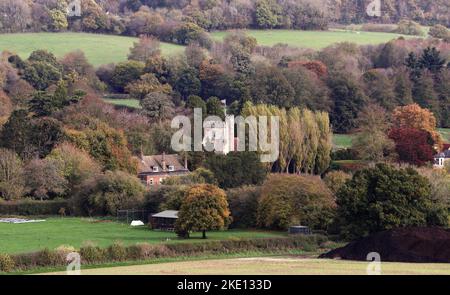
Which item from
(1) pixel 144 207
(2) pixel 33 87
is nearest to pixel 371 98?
(2) pixel 33 87

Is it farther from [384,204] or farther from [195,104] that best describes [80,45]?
[384,204]

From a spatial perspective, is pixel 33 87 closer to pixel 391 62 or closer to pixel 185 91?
pixel 185 91

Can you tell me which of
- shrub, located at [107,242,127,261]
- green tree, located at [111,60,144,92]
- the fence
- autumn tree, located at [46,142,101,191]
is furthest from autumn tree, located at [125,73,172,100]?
shrub, located at [107,242,127,261]

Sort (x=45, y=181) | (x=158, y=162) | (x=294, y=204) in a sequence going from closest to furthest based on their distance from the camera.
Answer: (x=294, y=204) → (x=45, y=181) → (x=158, y=162)

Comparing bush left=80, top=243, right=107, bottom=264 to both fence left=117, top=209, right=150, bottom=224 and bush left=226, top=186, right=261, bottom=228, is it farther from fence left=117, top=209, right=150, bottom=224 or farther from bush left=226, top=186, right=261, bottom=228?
fence left=117, top=209, right=150, bottom=224

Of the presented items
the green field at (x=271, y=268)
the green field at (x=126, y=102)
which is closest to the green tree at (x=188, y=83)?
the green field at (x=126, y=102)

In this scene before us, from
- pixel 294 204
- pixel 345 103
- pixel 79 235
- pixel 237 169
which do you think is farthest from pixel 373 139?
pixel 79 235
